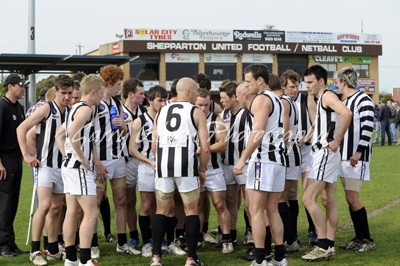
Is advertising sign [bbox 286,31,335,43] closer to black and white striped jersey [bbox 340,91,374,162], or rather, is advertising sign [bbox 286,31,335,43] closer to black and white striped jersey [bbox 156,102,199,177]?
black and white striped jersey [bbox 340,91,374,162]

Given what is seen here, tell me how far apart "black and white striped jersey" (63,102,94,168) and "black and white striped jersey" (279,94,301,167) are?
7.81 ft

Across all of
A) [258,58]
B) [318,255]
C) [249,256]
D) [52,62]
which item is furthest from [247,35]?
[318,255]

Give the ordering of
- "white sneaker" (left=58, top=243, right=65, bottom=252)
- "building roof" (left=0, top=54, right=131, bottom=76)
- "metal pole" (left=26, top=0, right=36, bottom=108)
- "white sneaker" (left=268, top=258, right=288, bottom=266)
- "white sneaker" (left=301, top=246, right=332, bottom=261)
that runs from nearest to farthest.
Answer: "white sneaker" (left=268, top=258, right=288, bottom=266), "white sneaker" (left=301, top=246, right=332, bottom=261), "white sneaker" (left=58, top=243, right=65, bottom=252), "building roof" (left=0, top=54, right=131, bottom=76), "metal pole" (left=26, top=0, right=36, bottom=108)

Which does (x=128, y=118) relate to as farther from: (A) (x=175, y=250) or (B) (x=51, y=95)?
(A) (x=175, y=250)

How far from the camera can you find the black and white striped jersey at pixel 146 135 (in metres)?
7.74

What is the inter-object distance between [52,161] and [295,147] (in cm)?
299

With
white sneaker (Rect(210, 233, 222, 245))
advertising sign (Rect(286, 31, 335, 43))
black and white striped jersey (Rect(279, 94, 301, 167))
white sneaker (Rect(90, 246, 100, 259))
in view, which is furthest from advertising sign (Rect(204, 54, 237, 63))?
white sneaker (Rect(90, 246, 100, 259))

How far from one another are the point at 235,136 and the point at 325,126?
1.34m

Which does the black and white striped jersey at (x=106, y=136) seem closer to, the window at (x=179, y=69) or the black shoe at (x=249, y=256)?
the black shoe at (x=249, y=256)

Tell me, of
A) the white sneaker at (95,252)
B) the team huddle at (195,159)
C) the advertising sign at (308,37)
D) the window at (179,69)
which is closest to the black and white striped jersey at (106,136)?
the team huddle at (195,159)

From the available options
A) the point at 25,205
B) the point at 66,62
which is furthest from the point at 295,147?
the point at 66,62

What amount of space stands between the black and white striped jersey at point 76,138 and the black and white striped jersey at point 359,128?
3113mm

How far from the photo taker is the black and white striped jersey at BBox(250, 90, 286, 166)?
652cm

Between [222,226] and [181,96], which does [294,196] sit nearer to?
[222,226]
